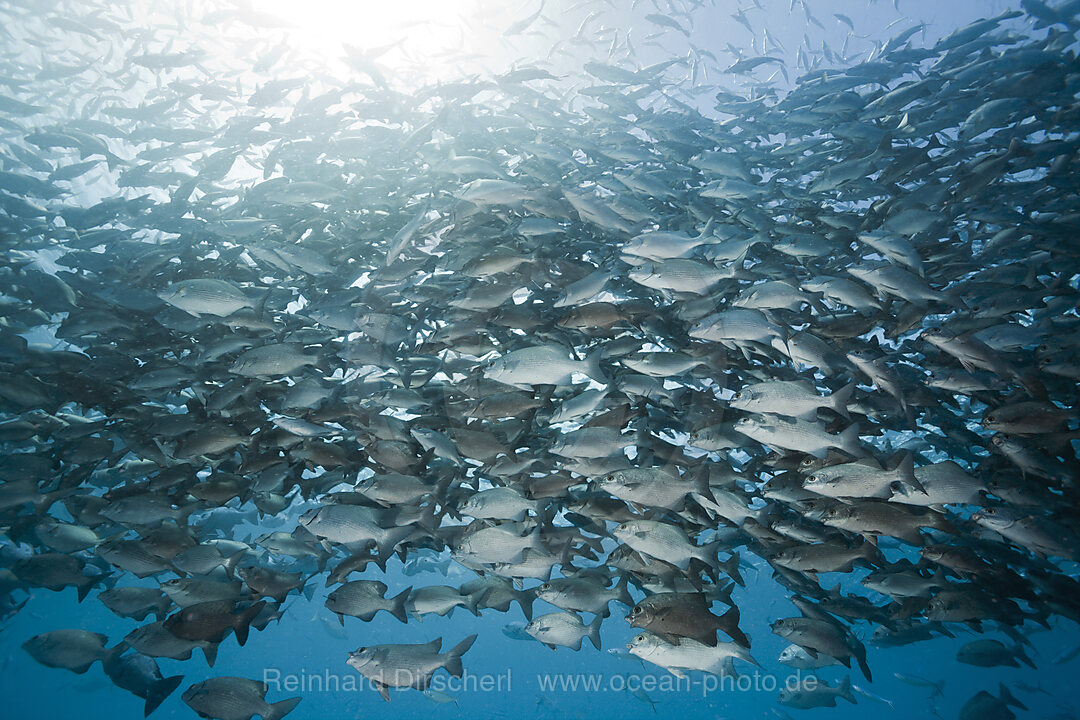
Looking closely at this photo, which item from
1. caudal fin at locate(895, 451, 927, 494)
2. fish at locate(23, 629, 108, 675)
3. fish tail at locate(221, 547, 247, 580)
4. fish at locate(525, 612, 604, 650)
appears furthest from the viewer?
fish at locate(23, 629, 108, 675)

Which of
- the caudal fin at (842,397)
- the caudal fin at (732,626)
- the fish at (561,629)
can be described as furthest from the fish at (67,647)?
the caudal fin at (842,397)

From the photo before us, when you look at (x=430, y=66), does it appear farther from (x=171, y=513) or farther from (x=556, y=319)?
(x=171, y=513)

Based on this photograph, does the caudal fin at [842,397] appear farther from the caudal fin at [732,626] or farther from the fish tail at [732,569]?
the fish tail at [732,569]

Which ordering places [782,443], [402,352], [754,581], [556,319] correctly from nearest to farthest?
1. [782,443]
2. [556,319]
3. [402,352]
4. [754,581]

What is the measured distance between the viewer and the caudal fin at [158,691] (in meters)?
5.13

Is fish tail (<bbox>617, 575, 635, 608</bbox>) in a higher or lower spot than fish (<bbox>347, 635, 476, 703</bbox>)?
higher

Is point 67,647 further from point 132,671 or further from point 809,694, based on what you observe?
point 809,694

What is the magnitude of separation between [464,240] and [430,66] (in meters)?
5.02

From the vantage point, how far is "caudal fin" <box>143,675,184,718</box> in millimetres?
5129

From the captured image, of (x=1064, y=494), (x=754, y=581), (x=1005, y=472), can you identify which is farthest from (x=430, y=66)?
(x=754, y=581)

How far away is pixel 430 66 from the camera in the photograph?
28.1 feet

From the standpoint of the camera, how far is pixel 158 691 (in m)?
5.27

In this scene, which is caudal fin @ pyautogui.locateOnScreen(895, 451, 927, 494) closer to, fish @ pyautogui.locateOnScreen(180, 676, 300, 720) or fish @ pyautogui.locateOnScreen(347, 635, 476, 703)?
fish @ pyautogui.locateOnScreen(347, 635, 476, 703)

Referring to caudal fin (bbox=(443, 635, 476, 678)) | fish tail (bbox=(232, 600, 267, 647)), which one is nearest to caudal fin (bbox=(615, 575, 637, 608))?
caudal fin (bbox=(443, 635, 476, 678))
